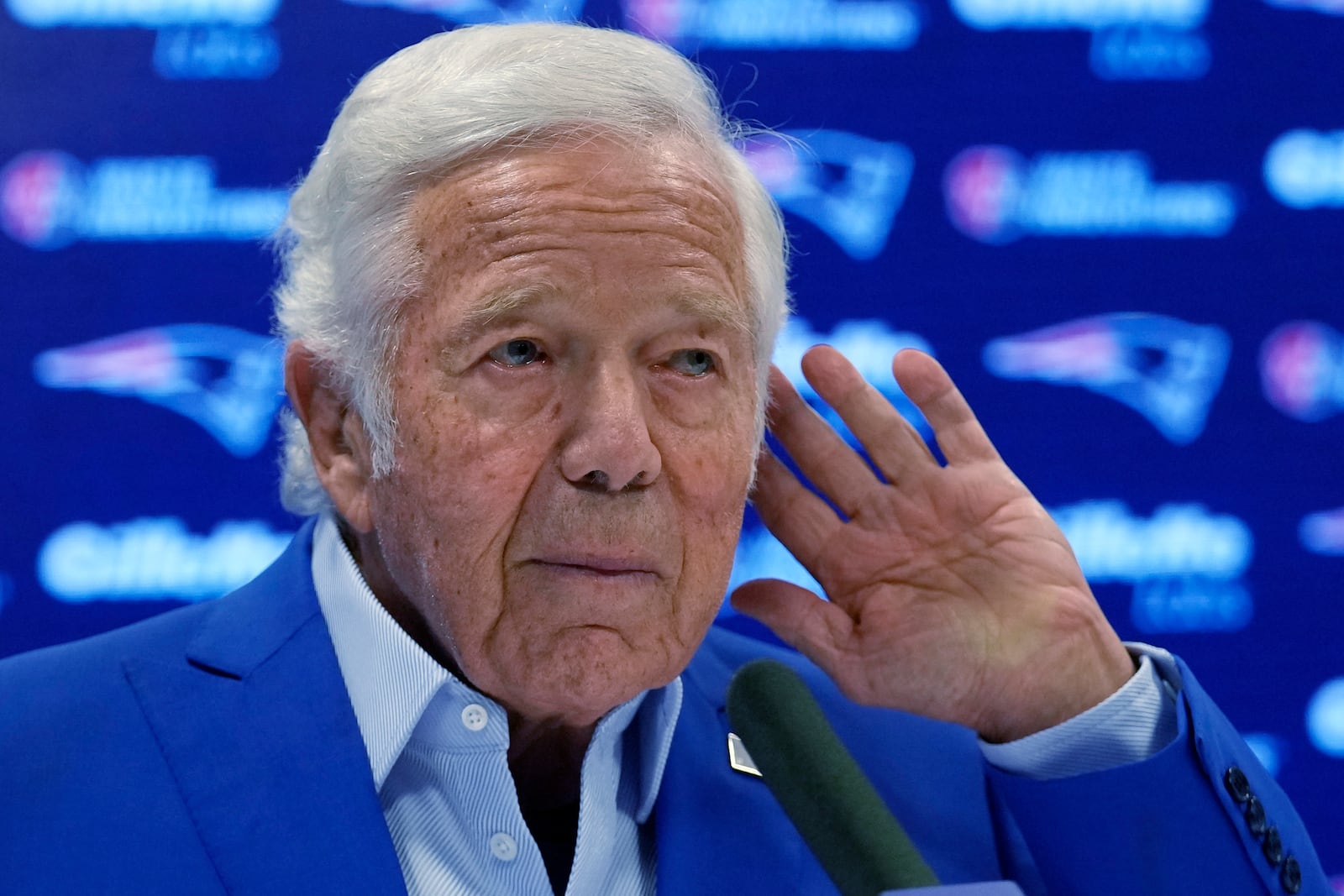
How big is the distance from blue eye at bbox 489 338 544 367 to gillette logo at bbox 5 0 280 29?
49.9 inches

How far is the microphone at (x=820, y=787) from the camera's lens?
1216 millimetres

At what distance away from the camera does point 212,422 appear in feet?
8.01

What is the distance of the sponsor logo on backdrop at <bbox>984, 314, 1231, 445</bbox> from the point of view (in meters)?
2.64

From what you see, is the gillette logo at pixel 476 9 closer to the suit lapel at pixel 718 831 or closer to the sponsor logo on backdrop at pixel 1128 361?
the sponsor logo on backdrop at pixel 1128 361

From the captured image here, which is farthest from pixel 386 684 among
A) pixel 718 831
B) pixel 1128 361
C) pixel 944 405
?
pixel 1128 361

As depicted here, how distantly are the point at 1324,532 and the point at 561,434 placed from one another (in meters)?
1.89

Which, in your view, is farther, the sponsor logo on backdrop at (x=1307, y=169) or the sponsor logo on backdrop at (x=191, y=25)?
the sponsor logo on backdrop at (x=1307, y=169)

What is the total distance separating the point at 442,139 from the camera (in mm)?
1583

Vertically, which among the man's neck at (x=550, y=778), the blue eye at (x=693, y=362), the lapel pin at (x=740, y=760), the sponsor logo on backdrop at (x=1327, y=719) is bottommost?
the sponsor logo on backdrop at (x=1327, y=719)

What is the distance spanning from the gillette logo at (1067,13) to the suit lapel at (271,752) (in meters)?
1.76

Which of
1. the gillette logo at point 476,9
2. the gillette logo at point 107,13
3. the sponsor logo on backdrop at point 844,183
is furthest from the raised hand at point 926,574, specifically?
the gillette logo at point 107,13

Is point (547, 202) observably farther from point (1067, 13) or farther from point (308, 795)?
point (1067, 13)

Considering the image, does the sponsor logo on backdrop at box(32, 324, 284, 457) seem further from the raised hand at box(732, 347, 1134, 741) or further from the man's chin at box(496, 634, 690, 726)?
the man's chin at box(496, 634, 690, 726)

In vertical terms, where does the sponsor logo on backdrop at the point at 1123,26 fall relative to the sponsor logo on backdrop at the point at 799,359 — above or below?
above
